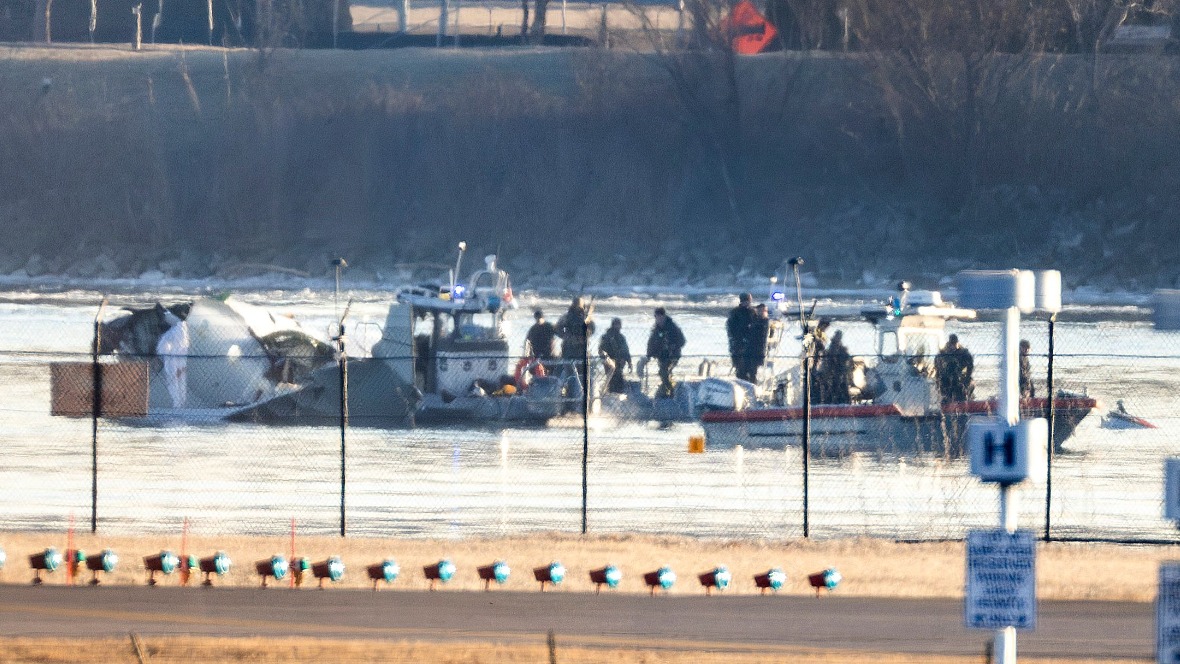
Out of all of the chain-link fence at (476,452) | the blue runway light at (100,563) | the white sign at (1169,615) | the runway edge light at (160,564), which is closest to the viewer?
the white sign at (1169,615)

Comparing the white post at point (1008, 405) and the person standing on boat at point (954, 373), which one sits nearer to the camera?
the white post at point (1008, 405)

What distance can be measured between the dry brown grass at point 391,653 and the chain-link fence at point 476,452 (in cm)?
526

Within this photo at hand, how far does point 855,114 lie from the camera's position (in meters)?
73.6

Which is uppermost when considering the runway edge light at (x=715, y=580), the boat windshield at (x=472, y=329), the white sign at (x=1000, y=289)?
the boat windshield at (x=472, y=329)

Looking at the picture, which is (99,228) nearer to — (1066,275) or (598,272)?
(598,272)

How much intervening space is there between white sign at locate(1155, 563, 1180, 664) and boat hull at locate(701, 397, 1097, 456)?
623 inches

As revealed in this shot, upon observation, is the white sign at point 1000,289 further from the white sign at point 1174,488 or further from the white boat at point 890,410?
the white boat at point 890,410

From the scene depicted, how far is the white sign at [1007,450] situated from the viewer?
9.50m

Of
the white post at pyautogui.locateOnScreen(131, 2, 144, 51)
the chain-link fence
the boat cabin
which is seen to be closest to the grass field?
the chain-link fence

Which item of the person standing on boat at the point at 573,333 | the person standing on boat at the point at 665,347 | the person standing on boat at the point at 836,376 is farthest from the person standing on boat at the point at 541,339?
the person standing on boat at the point at 836,376

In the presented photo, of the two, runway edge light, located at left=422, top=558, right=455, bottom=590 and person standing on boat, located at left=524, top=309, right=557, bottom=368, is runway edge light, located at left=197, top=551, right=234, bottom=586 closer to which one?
runway edge light, located at left=422, top=558, right=455, bottom=590

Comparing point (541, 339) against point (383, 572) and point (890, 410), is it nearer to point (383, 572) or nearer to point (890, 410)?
point (890, 410)

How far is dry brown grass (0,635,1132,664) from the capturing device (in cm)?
1227

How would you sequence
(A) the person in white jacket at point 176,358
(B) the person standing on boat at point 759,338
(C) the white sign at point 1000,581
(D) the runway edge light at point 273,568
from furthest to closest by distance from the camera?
(A) the person in white jacket at point 176,358
(B) the person standing on boat at point 759,338
(D) the runway edge light at point 273,568
(C) the white sign at point 1000,581
